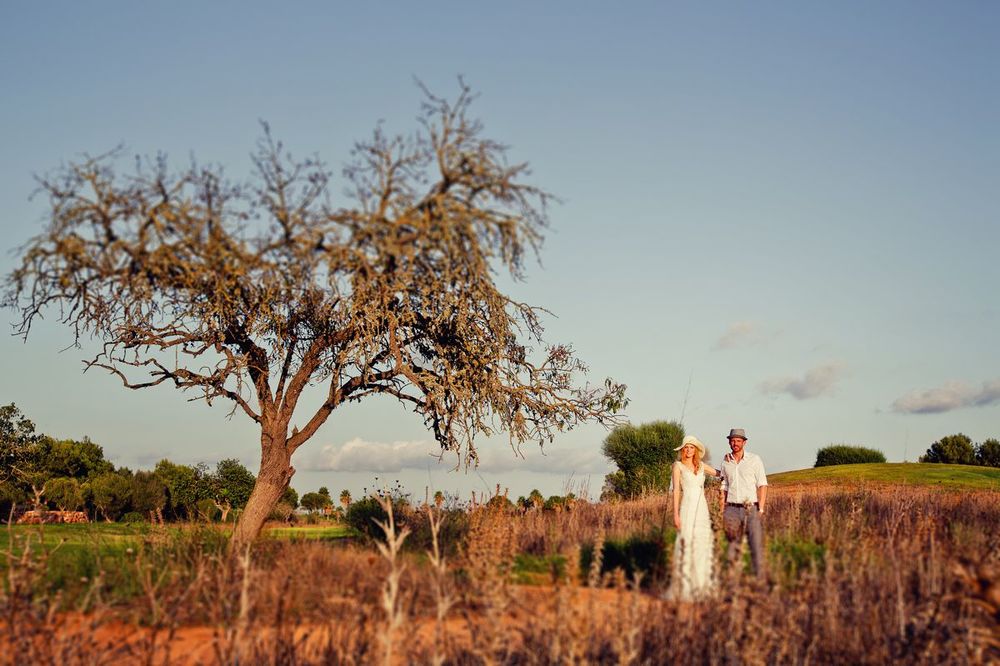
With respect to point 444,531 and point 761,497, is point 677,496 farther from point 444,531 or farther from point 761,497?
point 444,531

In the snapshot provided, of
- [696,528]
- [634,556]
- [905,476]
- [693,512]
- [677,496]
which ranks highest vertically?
[905,476]

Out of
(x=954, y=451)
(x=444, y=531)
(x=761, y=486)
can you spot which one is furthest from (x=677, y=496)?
(x=954, y=451)

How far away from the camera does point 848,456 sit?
46812 mm

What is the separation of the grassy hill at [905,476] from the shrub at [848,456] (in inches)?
276

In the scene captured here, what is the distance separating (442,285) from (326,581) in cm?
830

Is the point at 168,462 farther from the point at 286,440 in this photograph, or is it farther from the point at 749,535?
the point at 749,535

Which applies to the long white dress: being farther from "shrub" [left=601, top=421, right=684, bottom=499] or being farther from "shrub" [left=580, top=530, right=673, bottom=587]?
"shrub" [left=601, top=421, right=684, bottom=499]

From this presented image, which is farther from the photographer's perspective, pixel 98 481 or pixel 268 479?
pixel 98 481

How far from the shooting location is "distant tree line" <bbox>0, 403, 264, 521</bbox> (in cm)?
3669

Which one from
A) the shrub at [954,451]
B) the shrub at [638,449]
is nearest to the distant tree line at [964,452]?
the shrub at [954,451]

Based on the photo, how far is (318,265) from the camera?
50.2ft

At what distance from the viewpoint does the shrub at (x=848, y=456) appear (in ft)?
153

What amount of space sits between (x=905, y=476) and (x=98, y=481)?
3375cm

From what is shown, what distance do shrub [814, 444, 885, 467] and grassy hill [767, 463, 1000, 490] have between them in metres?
7.01
